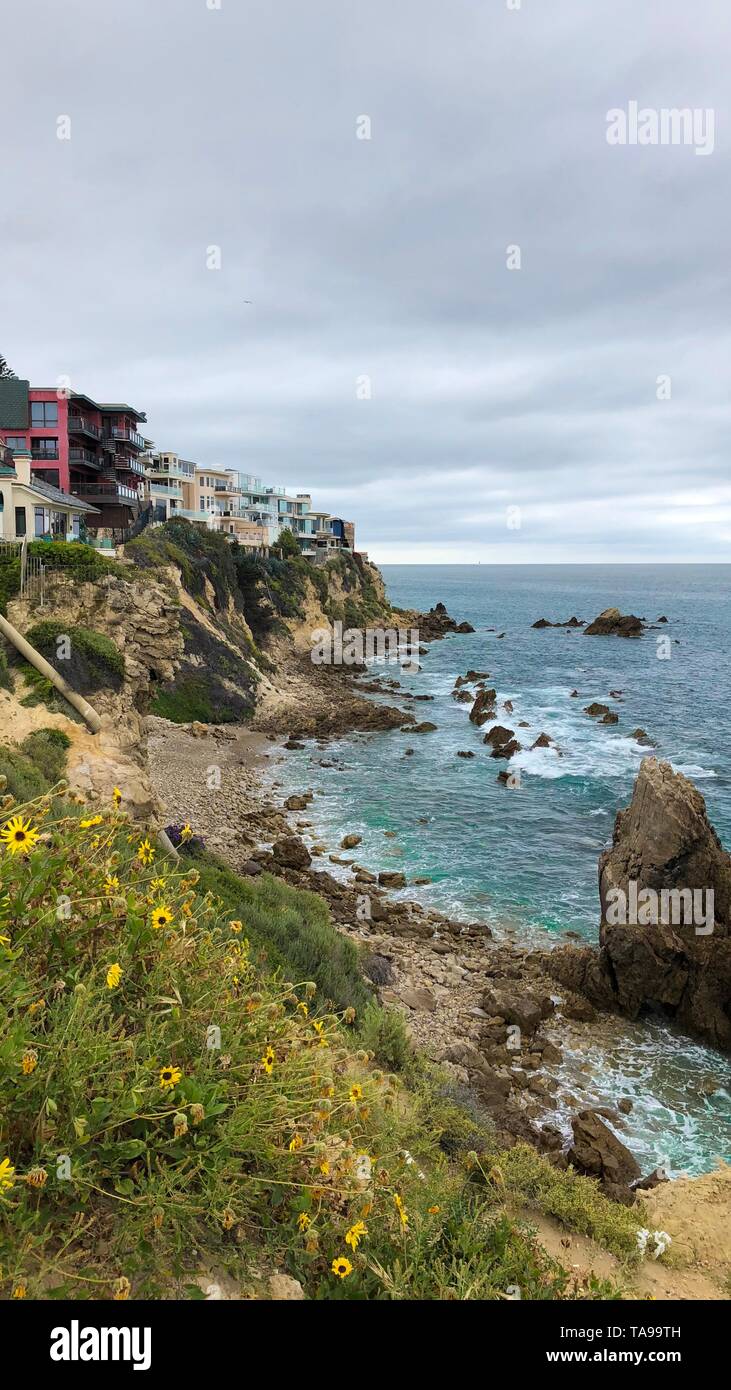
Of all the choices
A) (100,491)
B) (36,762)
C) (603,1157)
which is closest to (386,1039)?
(603,1157)

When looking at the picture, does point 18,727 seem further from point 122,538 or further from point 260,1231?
point 122,538

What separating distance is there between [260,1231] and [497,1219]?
294cm

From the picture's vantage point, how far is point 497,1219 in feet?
20.4

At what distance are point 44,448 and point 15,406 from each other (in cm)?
301

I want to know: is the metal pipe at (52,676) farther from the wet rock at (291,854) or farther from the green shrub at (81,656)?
the wet rock at (291,854)

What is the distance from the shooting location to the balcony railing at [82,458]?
160ft

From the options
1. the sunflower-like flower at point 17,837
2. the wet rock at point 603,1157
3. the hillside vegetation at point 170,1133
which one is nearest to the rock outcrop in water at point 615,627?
the wet rock at point 603,1157

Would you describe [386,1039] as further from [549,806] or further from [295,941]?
[549,806]

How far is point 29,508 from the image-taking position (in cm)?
3603

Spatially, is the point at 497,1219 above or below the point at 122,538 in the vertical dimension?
below

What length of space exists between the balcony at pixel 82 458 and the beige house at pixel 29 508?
8986mm

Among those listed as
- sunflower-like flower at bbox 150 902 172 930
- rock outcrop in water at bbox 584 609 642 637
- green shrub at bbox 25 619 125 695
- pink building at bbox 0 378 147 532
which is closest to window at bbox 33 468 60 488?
pink building at bbox 0 378 147 532
